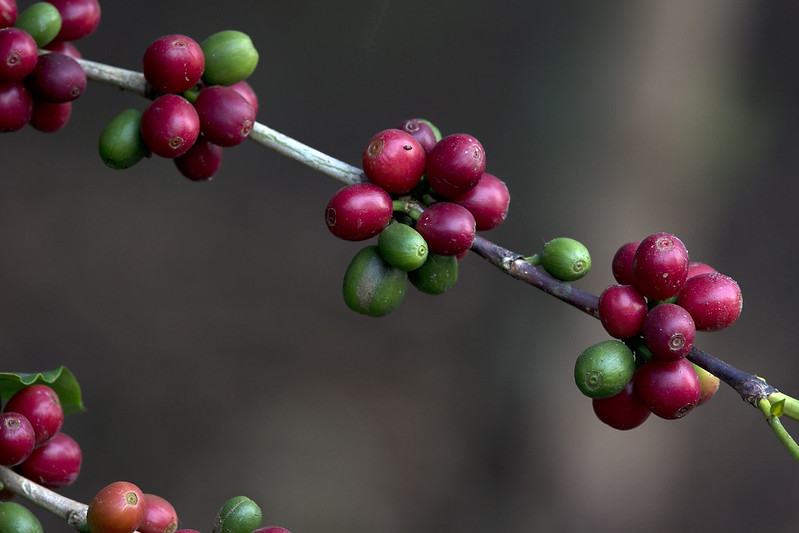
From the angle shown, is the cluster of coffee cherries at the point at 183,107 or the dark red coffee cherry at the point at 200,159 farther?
the dark red coffee cherry at the point at 200,159

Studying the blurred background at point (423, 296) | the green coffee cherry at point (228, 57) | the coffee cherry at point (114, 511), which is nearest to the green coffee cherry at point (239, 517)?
the coffee cherry at point (114, 511)

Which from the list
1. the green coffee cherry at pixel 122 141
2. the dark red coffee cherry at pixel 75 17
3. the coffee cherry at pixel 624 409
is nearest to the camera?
the coffee cherry at pixel 624 409

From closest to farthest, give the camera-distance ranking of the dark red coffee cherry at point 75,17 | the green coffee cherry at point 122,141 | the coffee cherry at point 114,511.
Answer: the coffee cherry at point 114,511, the green coffee cherry at point 122,141, the dark red coffee cherry at point 75,17

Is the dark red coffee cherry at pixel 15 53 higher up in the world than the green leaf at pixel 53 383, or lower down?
higher up

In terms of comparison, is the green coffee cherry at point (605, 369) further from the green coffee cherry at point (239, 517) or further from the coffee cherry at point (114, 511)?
the coffee cherry at point (114, 511)

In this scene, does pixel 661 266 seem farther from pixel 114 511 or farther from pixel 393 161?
pixel 114 511

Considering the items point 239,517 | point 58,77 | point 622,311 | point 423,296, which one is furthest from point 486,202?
point 423,296

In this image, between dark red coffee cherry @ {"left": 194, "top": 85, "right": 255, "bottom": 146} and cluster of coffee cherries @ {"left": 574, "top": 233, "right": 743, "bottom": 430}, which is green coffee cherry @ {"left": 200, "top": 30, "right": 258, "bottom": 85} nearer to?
dark red coffee cherry @ {"left": 194, "top": 85, "right": 255, "bottom": 146}

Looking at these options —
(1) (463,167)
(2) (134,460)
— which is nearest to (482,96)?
(2) (134,460)
